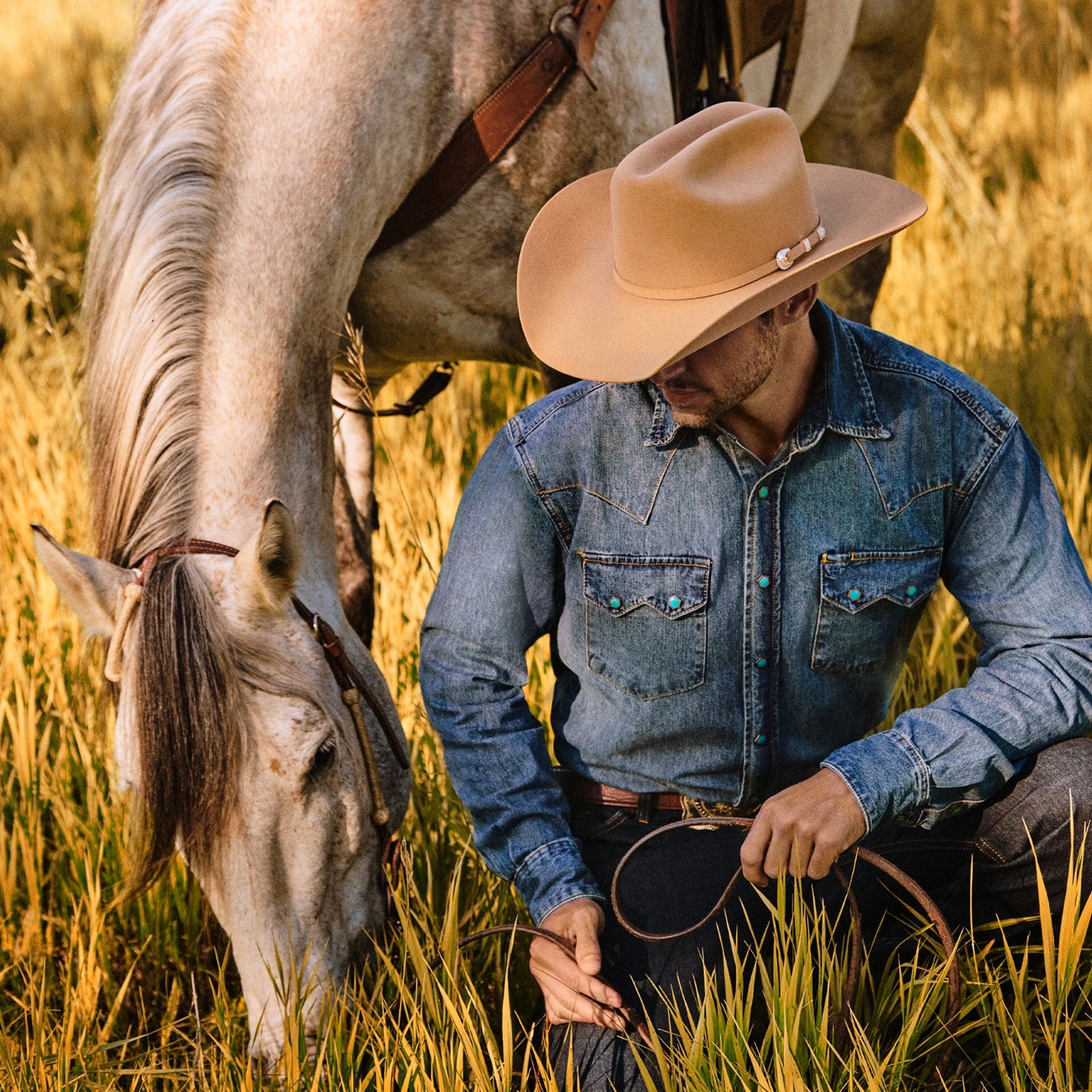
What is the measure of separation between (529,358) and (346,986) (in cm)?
143

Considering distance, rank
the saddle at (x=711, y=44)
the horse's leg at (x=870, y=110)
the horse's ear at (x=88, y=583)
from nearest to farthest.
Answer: the horse's ear at (x=88, y=583)
the saddle at (x=711, y=44)
the horse's leg at (x=870, y=110)

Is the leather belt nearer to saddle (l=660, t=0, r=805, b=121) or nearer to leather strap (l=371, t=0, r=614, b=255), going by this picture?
leather strap (l=371, t=0, r=614, b=255)

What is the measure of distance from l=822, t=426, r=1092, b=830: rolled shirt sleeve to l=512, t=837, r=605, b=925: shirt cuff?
0.39 metres

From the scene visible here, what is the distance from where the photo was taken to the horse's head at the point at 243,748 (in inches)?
74.6

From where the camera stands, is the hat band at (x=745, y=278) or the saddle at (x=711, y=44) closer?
the hat band at (x=745, y=278)

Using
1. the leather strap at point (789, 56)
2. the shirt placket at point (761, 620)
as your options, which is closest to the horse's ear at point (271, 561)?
the shirt placket at point (761, 620)

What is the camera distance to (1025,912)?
6.73 ft

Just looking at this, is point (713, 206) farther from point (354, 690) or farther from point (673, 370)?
point (354, 690)

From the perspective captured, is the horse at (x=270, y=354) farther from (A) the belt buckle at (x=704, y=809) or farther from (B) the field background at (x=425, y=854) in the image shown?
(A) the belt buckle at (x=704, y=809)

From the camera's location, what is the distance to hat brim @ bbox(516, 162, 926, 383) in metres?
1.74

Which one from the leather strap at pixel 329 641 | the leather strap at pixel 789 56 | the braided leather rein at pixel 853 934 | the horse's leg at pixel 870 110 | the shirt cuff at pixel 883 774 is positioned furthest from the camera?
the horse's leg at pixel 870 110

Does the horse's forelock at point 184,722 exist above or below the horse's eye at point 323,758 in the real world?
above

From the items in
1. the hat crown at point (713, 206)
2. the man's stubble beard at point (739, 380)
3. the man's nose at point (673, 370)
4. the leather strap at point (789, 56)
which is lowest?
the man's stubble beard at point (739, 380)

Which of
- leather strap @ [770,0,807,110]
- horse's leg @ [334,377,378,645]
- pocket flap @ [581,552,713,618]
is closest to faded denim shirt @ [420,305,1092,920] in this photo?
pocket flap @ [581,552,713,618]
